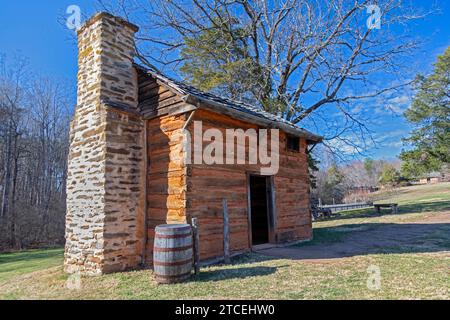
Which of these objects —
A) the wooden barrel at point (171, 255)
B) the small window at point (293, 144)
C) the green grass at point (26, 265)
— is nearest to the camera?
the wooden barrel at point (171, 255)

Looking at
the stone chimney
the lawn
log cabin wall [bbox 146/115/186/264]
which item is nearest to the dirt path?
the lawn

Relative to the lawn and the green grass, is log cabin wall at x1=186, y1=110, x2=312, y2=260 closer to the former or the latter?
the lawn

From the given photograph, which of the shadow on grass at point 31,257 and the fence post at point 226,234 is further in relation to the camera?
the shadow on grass at point 31,257

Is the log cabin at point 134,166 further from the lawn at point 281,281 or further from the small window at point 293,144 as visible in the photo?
the small window at point 293,144

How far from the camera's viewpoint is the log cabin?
655 centimetres

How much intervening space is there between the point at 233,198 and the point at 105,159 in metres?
3.23

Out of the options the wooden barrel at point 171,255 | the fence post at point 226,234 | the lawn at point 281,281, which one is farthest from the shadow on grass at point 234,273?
the fence post at point 226,234

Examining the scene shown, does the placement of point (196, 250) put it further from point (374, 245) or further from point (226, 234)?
point (374, 245)

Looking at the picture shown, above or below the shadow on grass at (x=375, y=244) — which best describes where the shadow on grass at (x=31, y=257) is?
below

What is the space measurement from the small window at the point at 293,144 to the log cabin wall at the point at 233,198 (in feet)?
0.62

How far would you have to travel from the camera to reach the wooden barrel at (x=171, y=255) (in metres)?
5.12

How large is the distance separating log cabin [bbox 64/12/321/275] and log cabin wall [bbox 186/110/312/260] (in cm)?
3
